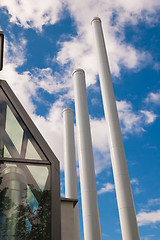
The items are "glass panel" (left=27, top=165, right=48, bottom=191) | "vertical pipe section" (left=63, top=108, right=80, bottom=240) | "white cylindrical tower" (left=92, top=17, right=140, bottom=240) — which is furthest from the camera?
"vertical pipe section" (left=63, top=108, right=80, bottom=240)

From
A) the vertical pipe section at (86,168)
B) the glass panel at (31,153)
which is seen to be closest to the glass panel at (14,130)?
the glass panel at (31,153)

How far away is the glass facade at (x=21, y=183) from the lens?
13047 millimetres

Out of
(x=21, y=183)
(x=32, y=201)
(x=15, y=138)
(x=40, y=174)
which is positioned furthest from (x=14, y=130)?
(x=32, y=201)

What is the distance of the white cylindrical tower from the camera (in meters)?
33.0

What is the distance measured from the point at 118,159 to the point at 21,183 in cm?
2506

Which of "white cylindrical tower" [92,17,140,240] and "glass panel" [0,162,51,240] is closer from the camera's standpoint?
"glass panel" [0,162,51,240]

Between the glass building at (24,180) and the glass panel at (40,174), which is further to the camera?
the glass panel at (40,174)

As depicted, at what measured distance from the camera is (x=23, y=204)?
1355 cm

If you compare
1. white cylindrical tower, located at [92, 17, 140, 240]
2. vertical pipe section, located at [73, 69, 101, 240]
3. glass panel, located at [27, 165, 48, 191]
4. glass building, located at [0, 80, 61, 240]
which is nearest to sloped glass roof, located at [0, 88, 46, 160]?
glass building, located at [0, 80, 61, 240]

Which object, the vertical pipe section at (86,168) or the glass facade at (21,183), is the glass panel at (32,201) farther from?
the vertical pipe section at (86,168)

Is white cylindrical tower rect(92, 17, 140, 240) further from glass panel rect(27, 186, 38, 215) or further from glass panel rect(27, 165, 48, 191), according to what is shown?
glass panel rect(27, 186, 38, 215)

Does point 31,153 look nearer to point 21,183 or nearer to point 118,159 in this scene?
point 21,183

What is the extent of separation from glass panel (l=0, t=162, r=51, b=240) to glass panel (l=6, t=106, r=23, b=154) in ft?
3.97

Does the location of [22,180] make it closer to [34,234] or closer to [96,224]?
[34,234]
